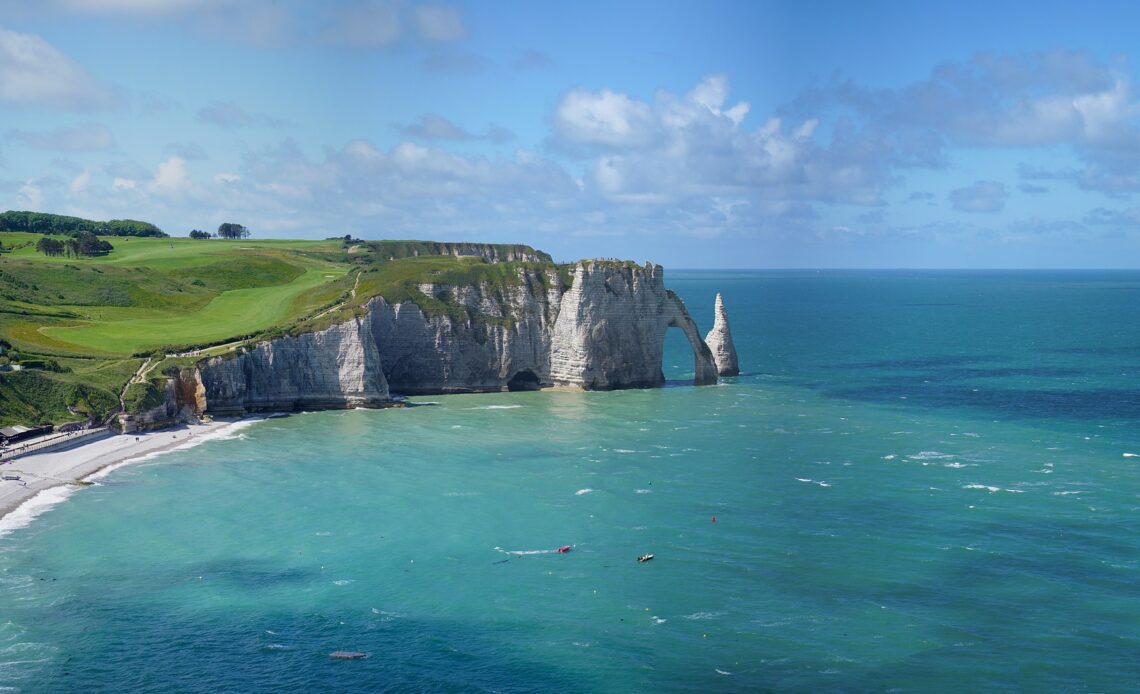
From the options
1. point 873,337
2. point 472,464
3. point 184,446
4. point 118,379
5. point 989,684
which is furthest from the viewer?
point 873,337

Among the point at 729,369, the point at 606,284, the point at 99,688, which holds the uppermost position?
the point at 606,284

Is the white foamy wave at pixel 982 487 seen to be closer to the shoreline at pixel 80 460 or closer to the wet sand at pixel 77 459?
the shoreline at pixel 80 460

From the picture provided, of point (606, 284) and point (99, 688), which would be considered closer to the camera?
point (99, 688)

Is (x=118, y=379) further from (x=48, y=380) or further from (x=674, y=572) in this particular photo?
(x=674, y=572)

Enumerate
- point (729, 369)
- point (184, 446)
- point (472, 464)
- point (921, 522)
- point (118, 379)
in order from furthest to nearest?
1. point (729, 369)
2. point (118, 379)
3. point (184, 446)
4. point (472, 464)
5. point (921, 522)

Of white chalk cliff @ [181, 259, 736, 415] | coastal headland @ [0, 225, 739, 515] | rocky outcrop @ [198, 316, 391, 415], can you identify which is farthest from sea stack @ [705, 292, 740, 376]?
rocky outcrop @ [198, 316, 391, 415]

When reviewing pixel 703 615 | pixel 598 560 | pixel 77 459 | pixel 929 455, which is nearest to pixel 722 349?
pixel 929 455

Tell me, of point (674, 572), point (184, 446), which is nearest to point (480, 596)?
point (674, 572)
